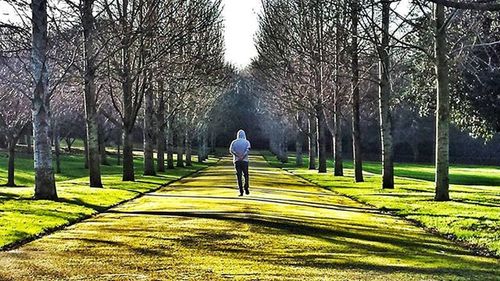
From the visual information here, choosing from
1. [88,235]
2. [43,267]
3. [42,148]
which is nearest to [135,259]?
[43,267]

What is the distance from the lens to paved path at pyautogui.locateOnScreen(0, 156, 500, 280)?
7512mm

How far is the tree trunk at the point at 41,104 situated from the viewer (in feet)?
54.5

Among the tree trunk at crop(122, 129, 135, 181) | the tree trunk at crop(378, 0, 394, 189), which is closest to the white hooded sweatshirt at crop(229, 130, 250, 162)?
the tree trunk at crop(378, 0, 394, 189)

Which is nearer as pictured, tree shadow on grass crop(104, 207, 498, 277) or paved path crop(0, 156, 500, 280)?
paved path crop(0, 156, 500, 280)

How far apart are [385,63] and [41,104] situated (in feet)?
40.9

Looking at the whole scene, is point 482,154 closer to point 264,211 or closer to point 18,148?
point 18,148

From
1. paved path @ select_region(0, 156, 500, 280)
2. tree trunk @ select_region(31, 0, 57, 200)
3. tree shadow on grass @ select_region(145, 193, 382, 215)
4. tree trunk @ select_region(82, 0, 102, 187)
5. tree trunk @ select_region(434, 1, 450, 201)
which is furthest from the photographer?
tree trunk @ select_region(82, 0, 102, 187)

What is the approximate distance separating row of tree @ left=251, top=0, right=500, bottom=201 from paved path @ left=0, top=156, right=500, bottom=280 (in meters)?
5.66

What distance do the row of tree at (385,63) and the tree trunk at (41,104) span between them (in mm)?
7806

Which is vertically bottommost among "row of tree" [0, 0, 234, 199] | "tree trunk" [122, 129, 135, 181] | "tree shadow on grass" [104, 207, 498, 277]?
"tree shadow on grass" [104, 207, 498, 277]

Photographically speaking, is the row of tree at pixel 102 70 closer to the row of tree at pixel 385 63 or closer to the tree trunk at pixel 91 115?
the tree trunk at pixel 91 115

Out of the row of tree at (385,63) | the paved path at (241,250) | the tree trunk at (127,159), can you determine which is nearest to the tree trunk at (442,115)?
the row of tree at (385,63)

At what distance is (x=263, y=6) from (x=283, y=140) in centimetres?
1957

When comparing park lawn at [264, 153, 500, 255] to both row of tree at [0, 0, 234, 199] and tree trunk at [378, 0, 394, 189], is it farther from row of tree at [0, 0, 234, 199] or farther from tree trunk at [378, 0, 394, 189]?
row of tree at [0, 0, 234, 199]
